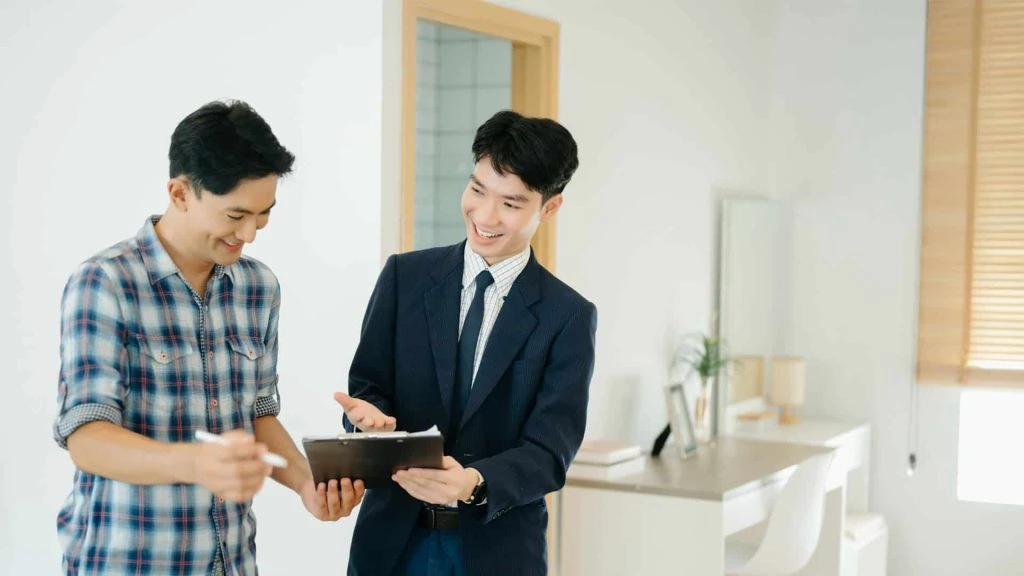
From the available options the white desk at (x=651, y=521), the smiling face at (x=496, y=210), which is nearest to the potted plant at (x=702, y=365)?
the white desk at (x=651, y=521)

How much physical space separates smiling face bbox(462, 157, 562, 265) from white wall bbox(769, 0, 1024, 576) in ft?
12.4

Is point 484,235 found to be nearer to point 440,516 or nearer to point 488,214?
point 488,214

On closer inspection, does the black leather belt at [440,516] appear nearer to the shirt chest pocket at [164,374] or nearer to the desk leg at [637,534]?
the shirt chest pocket at [164,374]

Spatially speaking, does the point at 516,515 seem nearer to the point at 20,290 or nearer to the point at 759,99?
the point at 20,290

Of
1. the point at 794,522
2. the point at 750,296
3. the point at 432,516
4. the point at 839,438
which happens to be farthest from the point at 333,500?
the point at 750,296

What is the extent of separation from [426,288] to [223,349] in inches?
20.4

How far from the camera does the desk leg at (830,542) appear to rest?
15.3 ft

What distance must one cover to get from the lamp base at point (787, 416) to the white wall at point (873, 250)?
289mm

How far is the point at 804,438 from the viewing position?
5.05 metres

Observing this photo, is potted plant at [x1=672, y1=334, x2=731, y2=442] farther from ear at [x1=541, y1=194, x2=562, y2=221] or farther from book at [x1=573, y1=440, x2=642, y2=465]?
ear at [x1=541, y1=194, x2=562, y2=221]

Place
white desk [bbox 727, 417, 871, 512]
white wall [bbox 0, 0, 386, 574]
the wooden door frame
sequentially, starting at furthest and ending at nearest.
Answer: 1. white desk [bbox 727, 417, 871, 512]
2. the wooden door frame
3. white wall [bbox 0, 0, 386, 574]

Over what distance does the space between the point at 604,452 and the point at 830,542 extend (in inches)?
54.1

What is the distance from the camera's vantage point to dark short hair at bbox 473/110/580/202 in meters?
2.17

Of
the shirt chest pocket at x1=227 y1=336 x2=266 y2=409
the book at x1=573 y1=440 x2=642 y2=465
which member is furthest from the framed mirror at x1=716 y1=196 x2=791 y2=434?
the shirt chest pocket at x1=227 y1=336 x2=266 y2=409
